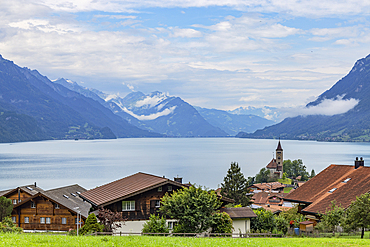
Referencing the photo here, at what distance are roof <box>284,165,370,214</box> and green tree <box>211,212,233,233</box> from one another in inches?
368

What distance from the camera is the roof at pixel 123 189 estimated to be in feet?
98.8

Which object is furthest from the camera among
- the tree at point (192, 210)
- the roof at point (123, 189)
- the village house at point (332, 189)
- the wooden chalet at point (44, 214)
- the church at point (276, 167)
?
the church at point (276, 167)

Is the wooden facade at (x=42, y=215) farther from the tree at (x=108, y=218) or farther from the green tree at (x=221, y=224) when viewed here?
the green tree at (x=221, y=224)

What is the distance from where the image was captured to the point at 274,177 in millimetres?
139625

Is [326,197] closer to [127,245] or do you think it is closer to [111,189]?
[111,189]

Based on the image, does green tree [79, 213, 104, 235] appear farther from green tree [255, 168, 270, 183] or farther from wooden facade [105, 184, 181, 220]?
green tree [255, 168, 270, 183]

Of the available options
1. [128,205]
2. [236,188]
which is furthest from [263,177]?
[128,205]

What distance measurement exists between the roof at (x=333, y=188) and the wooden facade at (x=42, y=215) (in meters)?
24.2

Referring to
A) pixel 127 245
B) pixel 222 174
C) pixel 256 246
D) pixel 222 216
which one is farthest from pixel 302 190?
pixel 222 174

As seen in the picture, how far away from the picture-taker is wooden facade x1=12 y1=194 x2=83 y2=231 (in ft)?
137

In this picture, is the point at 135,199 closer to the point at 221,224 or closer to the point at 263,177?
the point at 221,224

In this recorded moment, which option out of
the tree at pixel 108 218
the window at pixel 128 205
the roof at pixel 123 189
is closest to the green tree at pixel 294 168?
the roof at pixel 123 189

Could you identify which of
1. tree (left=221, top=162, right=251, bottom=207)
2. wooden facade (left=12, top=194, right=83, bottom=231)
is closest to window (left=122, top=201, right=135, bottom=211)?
wooden facade (left=12, top=194, right=83, bottom=231)

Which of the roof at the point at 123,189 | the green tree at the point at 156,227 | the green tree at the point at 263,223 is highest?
the roof at the point at 123,189
